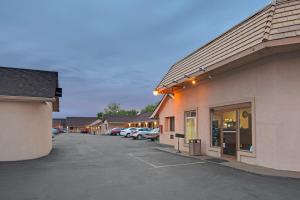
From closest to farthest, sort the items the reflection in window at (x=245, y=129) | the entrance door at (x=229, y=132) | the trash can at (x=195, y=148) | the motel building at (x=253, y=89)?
the motel building at (x=253, y=89) < the reflection in window at (x=245, y=129) < the entrance door at (x=229, y=132) < the trash can at (x=195, y=148)

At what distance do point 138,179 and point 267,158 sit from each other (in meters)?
5.11

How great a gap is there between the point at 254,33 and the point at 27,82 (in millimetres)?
13418

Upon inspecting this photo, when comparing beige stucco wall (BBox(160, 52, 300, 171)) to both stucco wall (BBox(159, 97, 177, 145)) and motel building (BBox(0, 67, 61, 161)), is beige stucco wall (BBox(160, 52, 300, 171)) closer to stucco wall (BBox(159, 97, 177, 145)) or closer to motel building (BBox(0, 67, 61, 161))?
motel building (BBox(0, 67, 61, 161))

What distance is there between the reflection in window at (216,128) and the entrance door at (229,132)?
356 mm

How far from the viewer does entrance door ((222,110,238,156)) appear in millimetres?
13172

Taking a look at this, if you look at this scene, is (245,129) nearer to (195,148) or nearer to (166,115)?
(195,148)

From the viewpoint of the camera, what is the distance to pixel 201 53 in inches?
616

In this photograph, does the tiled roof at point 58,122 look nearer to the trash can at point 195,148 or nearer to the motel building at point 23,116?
the motel building at point 23,116

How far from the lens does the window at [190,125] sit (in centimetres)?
1683

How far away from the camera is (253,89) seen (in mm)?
11695

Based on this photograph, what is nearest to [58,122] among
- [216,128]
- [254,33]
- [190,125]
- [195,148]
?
[190,125]

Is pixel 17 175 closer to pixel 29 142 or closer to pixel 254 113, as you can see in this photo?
pixel 29 142

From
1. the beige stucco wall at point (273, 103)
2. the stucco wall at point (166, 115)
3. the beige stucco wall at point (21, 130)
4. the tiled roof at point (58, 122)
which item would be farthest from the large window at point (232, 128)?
the tiled roof at point (58, 122)

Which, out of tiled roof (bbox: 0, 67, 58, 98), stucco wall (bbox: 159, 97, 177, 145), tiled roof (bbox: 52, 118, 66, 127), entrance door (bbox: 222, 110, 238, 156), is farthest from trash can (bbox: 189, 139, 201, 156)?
tiled roof (bbox: 52, 118, 66, 127)
